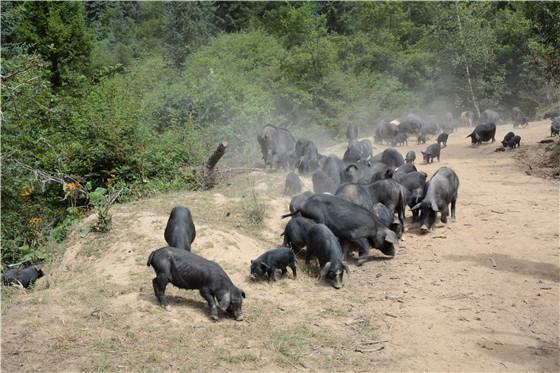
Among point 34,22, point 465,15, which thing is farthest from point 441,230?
point 465,15

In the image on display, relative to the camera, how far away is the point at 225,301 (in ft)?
22.7

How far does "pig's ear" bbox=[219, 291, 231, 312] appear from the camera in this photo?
687 cm

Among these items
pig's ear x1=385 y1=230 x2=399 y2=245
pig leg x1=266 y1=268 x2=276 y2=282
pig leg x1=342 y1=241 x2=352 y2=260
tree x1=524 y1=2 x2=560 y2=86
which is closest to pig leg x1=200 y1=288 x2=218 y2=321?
pig leg x1=266 y1=268 x2=276 y2=282

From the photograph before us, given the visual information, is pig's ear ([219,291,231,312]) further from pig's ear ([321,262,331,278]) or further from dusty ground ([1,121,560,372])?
pig's ear ([321,262,331,278])

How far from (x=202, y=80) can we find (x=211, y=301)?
1425cm

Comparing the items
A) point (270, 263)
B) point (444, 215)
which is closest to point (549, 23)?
point (444, 215)

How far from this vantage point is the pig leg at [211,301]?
6.88 metres

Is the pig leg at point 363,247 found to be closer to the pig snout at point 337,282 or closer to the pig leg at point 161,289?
the pig snout at point 337,282

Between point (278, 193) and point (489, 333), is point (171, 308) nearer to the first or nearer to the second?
point (489, 333)

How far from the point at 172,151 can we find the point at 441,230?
780 cm

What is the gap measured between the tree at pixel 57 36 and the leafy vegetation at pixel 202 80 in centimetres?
6

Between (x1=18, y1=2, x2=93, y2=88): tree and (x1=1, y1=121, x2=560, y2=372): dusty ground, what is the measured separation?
13725mm

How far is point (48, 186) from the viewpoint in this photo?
44.5ft

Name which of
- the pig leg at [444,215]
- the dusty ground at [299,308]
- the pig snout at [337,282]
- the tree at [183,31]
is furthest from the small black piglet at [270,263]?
the tree at [183,31]
